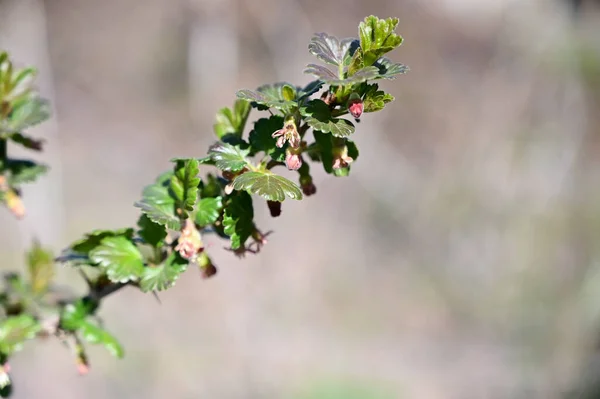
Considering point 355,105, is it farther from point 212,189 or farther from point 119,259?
point 119,259

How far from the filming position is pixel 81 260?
0.80 m

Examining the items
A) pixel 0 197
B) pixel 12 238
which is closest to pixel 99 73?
pixel 12 238

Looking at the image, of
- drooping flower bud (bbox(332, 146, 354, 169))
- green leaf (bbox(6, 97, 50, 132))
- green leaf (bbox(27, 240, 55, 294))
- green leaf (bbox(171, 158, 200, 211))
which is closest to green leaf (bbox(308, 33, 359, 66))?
drooping flower bud (bbox(332, 146, 354, 169))

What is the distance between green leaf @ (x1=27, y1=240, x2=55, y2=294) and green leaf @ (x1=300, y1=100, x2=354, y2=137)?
676 millimetres

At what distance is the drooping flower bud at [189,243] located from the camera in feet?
2.34

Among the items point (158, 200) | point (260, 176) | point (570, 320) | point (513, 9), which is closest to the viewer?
point (260, 176)

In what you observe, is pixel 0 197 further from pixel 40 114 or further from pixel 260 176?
pixel 260 176

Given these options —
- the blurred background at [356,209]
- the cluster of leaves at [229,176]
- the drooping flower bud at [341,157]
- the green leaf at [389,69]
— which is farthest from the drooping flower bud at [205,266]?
the blurred background at [356,209]

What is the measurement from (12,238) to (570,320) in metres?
5.70

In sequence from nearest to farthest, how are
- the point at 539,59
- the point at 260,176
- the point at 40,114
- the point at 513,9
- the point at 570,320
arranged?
the point at 260,176, the point at 40,114, the point at 570,320, the point at 539,59, the point at 513,9

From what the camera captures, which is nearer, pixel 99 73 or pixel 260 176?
pixel 260 176

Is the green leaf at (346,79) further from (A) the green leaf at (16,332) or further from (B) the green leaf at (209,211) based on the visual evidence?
(A) the green leaf at (16,332)

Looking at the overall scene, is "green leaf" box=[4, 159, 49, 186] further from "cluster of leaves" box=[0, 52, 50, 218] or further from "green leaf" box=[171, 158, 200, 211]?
"green leaf" box=[171, 158, 200, 211]

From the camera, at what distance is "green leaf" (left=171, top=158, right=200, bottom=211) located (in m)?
0.69
